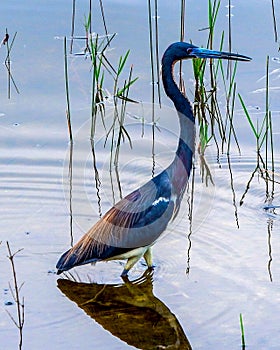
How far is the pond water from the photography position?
474cm

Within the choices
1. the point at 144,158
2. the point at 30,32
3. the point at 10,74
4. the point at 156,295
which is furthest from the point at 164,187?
the point at 30,32

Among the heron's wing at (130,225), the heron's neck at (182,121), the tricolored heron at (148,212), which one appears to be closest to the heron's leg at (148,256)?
the tricolored heron at (148,212)

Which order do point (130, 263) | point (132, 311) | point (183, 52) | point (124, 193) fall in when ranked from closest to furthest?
point (132, 311) → point (130, 263) → point (183, 52) → point (124, 193)

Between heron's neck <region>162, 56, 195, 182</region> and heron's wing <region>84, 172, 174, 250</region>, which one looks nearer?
heron's wing <region>84, 172, 174, 250</region>

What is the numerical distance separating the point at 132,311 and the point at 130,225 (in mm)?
565

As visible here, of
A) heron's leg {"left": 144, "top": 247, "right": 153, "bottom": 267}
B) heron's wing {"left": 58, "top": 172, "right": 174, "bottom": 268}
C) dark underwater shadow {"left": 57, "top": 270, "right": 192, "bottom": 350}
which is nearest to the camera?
dark underwater shadow {"left": 57, "top": 270, "right": 192, "bottom": 350}

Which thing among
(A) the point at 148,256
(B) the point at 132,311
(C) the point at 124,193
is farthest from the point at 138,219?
(C) the point at 124,193

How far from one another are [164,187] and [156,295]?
2.15 feet

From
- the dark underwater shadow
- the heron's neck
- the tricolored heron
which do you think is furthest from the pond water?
the heron's neck

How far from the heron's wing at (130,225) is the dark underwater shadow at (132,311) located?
18 cm

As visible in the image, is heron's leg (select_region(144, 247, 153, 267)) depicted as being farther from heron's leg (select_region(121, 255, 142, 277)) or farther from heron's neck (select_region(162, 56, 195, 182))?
heron's neck (select_region(162, 56, 195, 182))

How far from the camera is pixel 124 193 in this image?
249 inches

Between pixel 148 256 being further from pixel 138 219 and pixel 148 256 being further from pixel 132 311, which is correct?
pixel 132 311

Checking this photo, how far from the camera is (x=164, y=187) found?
544 cm
